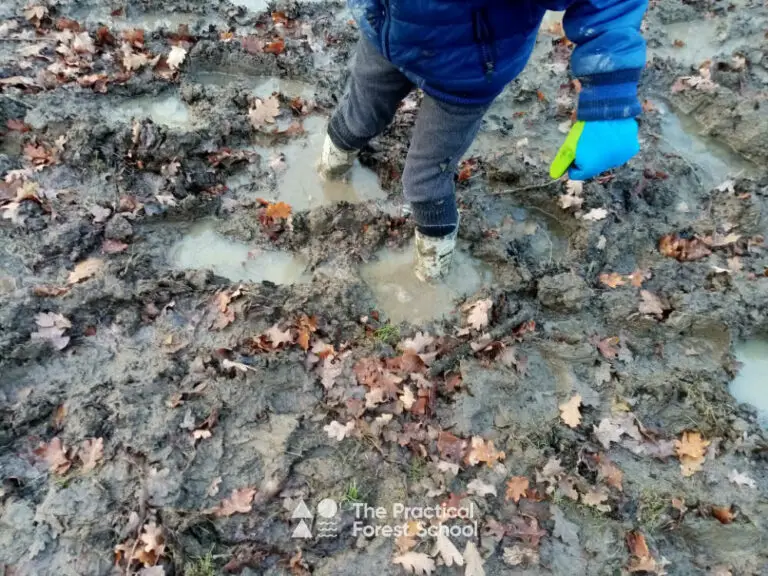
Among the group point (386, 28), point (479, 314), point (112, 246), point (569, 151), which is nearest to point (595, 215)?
point (479, 314)

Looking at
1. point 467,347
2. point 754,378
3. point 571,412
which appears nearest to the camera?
point 571,412

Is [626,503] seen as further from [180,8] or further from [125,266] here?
[180,8]

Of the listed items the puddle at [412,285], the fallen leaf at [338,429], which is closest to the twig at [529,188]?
the puddle at [412,285]

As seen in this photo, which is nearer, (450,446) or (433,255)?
(450,446)

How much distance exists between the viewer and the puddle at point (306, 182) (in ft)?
13.8

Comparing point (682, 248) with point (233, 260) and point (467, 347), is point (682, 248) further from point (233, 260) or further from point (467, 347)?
point (233, 260)

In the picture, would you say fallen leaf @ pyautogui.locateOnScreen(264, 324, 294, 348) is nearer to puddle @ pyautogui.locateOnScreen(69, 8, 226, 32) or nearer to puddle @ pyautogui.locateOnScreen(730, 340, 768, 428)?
puddle @ pyautogui.locateOnScreen(730, 340, 768, 428)

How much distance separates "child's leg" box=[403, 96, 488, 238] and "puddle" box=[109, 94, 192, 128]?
88.7 inches

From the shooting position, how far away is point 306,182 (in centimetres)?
429

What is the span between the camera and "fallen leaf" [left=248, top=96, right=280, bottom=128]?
4.51 meters

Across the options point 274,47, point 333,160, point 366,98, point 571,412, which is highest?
point 366,98

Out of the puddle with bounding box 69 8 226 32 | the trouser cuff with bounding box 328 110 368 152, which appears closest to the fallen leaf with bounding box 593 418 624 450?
the trouser cuff with bounding box 328 110 368 152

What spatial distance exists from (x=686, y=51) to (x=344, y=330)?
4782 millimetres

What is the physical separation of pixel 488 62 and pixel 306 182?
7.04 feet
